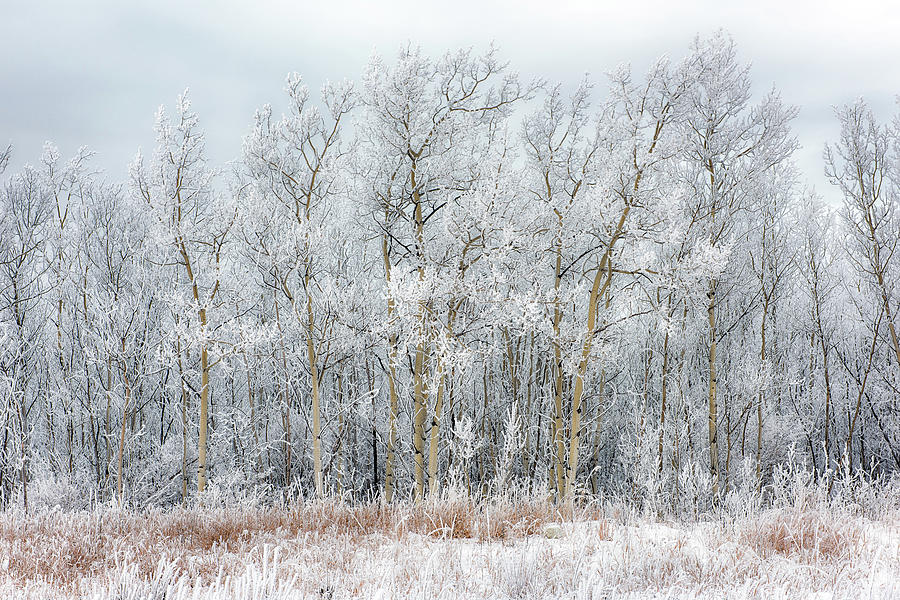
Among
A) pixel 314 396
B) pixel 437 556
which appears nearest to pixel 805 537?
pixel 437 556

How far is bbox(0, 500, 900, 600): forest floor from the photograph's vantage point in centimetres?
366

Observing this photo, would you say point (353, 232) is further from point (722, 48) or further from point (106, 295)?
point (722, 48)

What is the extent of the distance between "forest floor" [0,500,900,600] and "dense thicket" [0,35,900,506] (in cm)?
200

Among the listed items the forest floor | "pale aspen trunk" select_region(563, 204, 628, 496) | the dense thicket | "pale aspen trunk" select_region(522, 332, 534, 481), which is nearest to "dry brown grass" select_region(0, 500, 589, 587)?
the forest floor

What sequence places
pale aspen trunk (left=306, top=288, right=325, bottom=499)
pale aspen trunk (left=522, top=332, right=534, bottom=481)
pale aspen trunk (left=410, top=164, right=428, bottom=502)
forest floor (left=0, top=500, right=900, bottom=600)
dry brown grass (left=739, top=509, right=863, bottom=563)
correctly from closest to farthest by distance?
forest floor (left=0, top=500, right=900, bottom=600), dry brown grass (left=739, top=509, right=863, bottom=563), pale aspen trunk (left=410, top=164, right=428, bottom=502), pale aspen trunk (left=306, top=288, right=325, bottom=499), pale aspen trunk (left=522, top=332, right=534, bottom=481)

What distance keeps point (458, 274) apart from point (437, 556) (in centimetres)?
556

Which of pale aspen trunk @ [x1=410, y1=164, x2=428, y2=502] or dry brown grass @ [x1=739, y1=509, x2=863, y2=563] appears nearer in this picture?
dry brown grass @ [x1=739, y1=509, x2=863, y2=563]

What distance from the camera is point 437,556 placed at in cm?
442

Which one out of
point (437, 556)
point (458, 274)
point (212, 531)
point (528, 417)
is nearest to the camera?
point (437, 556)

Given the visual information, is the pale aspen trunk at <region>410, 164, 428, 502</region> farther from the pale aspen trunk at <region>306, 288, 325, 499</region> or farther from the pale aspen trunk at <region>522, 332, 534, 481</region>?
the pale aspen trunk at <region>522, 332, 534, 481</region>

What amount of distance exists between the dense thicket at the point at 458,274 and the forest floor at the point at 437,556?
2.00m

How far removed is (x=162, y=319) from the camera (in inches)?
638

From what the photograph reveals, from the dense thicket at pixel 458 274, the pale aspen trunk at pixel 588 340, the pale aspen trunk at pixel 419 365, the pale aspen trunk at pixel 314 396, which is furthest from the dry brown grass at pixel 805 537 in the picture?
the pale aspen trunk at pixel 314 396

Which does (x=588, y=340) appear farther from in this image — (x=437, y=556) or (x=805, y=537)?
(x=437, y=556)
